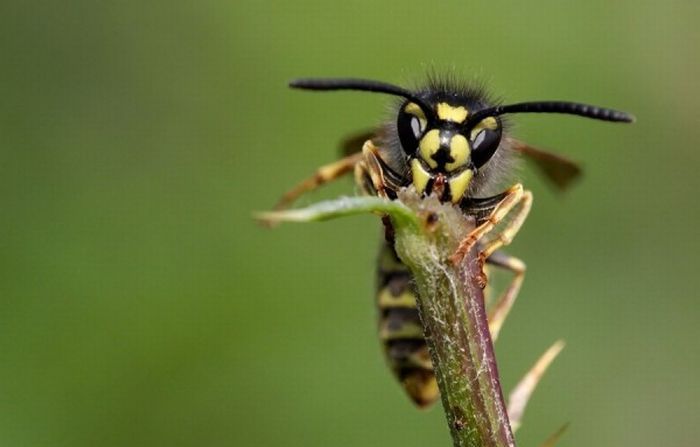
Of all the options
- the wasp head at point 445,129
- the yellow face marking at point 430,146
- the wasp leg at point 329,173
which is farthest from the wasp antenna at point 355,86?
the wasp leg at point 329,173

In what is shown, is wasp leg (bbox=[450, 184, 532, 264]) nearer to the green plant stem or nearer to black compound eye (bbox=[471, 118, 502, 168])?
the green plant stem

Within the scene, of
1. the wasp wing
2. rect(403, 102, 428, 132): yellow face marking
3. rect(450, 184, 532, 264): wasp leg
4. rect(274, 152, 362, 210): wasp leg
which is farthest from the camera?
the wasp wing

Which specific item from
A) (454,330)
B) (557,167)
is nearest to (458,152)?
(454,330)

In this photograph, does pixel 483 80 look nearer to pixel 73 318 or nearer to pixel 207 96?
pixel 73 318

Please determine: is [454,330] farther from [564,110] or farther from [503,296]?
[503,296]

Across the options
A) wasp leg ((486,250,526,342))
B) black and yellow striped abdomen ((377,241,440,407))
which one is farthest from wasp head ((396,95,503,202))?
black and yellow striped abdomen ((377,241,440,407))

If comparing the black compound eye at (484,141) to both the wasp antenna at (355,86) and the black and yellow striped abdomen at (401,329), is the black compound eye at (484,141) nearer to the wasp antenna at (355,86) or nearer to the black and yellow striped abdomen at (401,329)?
the wasp antenna at (355,86)
